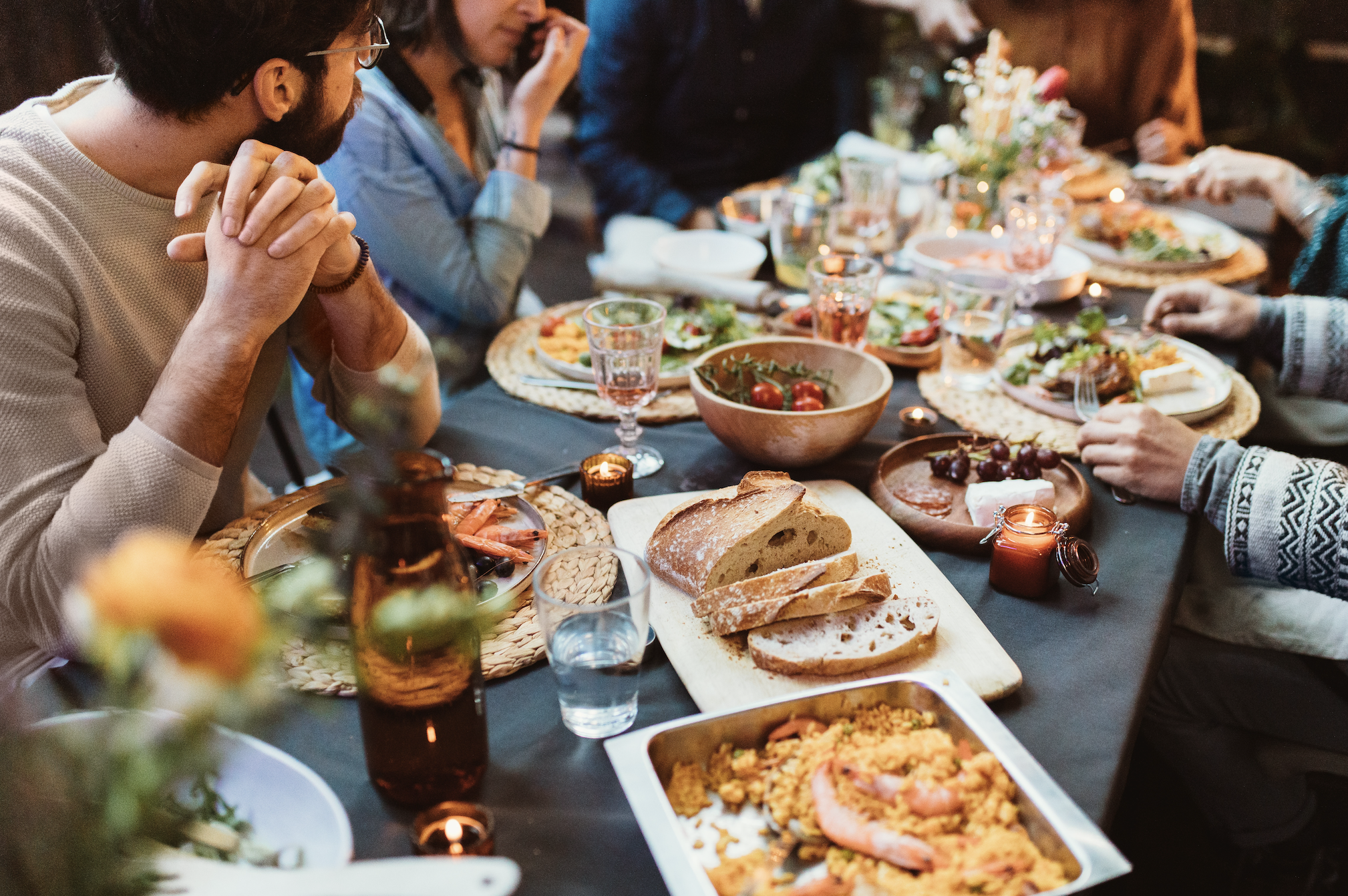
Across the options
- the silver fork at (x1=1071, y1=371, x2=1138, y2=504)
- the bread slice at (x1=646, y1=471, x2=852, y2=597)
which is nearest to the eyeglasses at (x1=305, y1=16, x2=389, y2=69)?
the bread slice at (x1=646, y1=471, x2=852, y2=597)

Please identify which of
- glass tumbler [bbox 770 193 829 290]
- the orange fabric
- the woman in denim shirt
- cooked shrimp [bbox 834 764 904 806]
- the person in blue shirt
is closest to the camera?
cooked shrimp [bbox 834 764 904 806]

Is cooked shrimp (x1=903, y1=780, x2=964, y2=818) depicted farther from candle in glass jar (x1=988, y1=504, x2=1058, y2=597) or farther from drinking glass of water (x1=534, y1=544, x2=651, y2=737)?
candle in glass jar (x1=988, y1=504, x2=1058, y2=597)

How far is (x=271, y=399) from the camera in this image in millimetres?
1783

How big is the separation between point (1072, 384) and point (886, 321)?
19.1 inches

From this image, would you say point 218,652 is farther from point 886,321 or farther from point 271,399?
point 886,321

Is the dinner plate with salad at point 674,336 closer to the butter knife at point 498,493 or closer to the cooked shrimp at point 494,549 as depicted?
the butter knife at point 498,493

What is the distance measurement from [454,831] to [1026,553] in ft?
2.79

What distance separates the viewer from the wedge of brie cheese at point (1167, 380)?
1.94m

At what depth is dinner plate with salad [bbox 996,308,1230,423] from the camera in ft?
6.29

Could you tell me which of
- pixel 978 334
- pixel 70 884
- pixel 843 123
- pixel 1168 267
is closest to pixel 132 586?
pixel 70 884

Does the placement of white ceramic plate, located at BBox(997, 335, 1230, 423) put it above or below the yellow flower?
below

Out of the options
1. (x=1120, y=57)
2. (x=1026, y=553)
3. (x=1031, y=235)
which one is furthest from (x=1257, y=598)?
(x=1120, y=57)

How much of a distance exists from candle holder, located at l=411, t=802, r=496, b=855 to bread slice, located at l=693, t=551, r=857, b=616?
0.40 meters

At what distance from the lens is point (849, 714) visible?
103cm
